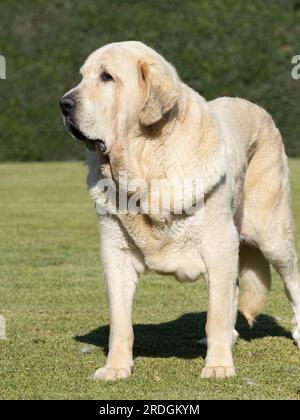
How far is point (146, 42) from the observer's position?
24.7 meters

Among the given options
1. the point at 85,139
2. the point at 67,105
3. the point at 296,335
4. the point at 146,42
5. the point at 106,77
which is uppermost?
the point at 106,77

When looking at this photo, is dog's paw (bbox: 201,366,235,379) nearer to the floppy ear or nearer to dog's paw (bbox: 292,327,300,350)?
dog's paw (bbox: 292,327,300,350)

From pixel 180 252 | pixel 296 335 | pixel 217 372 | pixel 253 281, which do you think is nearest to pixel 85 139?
pixel 180 252

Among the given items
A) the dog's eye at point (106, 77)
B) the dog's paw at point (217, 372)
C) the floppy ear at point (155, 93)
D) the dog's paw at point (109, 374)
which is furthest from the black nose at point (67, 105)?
Answer: the dog's paw at point (217, 372)

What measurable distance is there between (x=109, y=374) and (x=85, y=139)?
130 cm

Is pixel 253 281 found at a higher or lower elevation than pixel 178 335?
higher

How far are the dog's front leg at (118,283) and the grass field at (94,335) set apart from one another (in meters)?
0.19

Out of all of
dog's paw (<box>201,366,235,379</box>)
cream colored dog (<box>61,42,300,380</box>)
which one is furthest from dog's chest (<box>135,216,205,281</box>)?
dog's paw (<box>201,366,235,379</box>)

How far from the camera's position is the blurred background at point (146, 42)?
Result: 80.4ft

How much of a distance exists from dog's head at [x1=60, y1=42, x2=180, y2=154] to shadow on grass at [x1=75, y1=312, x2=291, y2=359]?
65.5 inches

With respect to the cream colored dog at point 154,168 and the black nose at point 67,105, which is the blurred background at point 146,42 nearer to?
the cream colored dog at point 154,168

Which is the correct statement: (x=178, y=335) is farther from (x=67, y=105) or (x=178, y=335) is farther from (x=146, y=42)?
(x=146, y=42)
